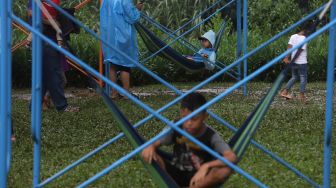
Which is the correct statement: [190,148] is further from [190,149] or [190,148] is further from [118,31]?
[118,31]

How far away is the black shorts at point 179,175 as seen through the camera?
13.6 ft

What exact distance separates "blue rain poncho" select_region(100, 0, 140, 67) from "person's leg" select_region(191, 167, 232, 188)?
5966 millimetres

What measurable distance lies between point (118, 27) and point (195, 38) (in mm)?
5818

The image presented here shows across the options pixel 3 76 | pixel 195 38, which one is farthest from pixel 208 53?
pixel 3 76

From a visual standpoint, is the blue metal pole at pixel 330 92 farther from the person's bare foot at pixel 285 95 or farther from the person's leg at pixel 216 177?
A: the person's bare foot at pixel 285 95

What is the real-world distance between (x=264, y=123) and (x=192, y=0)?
363 inches

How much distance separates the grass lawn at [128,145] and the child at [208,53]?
0.55 metres

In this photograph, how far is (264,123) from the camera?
778 cm

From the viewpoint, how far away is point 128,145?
662 cm

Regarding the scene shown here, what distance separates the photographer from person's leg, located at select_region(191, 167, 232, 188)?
384cm

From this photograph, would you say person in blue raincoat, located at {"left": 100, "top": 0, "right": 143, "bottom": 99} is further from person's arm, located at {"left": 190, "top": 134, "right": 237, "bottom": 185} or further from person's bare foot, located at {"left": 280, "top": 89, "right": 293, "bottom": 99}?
person's arm, located at {"left": 190, "top": 134, "right": 237, "bottom": 185}

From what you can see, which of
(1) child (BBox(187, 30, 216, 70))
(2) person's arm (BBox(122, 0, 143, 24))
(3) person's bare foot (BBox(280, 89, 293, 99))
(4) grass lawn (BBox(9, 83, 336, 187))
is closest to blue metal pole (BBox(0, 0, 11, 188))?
(4) grass lawn (BBox(9, 83, 336, 187))

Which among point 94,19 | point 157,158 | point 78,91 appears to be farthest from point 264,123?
point 94,19

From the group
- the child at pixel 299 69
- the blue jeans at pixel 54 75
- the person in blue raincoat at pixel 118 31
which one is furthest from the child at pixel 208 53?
the blue jeans at pixel 54 75
